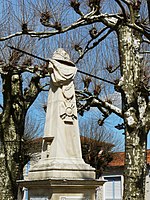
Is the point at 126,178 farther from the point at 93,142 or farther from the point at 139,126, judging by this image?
the point at 93,142

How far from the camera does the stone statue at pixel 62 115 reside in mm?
7969

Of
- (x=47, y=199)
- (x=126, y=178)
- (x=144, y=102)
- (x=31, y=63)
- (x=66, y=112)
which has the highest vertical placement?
(x=31, y=63)

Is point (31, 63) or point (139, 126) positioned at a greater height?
point (31, 63)

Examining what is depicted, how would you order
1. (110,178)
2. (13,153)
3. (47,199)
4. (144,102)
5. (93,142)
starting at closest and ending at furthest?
(47,199), (144,102), (13,153), (93,142), (110,178)

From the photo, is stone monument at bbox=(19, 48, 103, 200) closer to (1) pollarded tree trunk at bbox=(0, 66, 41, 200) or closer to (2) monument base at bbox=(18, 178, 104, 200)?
(2) monument base at bbox=(18, 178, 104, 200)

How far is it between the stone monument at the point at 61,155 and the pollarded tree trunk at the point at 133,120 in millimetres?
1905

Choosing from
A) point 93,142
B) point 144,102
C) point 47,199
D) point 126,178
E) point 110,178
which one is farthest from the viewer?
point 110,178

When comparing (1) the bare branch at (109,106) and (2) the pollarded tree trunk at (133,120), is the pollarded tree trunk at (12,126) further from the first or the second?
(2) the pollarded tree trunk at (133,120)

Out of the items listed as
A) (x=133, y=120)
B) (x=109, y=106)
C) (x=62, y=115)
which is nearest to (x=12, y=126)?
(x=109, y=106)

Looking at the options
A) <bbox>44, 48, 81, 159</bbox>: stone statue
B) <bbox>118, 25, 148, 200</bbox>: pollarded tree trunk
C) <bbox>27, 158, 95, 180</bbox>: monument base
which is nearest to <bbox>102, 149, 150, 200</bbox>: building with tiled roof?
<bbox>118, 25, 148, 200</bbox>: pollarded tree trunk

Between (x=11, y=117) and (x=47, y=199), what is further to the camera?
(x=11, y=117)

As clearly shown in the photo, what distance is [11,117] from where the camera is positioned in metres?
13.1

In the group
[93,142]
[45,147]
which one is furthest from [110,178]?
[45,147]

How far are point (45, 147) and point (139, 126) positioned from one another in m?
2.50
